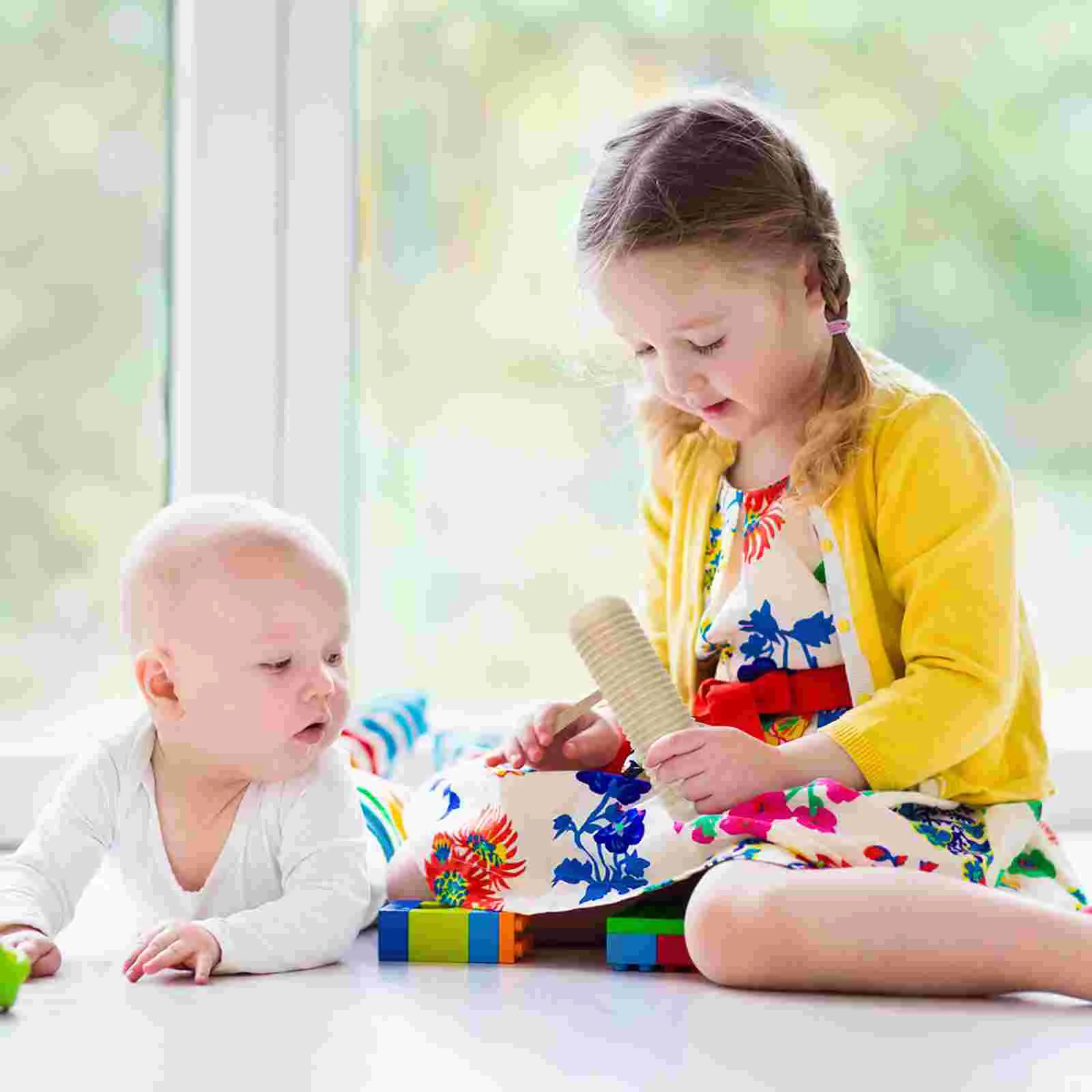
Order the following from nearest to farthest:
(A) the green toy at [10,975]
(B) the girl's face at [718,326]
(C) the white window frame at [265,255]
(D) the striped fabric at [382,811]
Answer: (A) the green toy at [10,975] → (B) the girl's face at [718,326] → (D) the striped fabric at [382,811] → (C) the white window frame at [265,255]

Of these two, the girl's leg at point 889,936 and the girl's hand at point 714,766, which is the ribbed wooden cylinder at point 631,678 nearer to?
the girl's hand at point 714,766

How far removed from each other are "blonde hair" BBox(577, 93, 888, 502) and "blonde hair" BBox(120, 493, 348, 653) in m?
0.30

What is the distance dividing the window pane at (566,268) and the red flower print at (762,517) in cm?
57

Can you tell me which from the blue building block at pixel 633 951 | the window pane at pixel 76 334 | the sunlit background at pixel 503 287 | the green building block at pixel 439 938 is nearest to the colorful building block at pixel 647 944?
the blue building block at pixel 633 951

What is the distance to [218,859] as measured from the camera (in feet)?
3.44

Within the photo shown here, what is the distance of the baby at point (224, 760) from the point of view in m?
1.03

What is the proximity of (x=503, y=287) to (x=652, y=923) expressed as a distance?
3.04ft

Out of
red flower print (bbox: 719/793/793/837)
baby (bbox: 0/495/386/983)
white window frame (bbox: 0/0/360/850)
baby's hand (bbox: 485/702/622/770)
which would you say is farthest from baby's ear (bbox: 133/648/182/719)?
white window frame (bbox: 0/0/360/850)

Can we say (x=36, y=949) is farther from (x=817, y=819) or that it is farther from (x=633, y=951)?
(x=817, y=819)

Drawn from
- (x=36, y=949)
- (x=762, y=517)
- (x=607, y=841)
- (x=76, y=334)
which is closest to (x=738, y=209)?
(x=762, y=517)

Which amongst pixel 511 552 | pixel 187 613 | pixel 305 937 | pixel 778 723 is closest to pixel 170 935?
pixel 305 937

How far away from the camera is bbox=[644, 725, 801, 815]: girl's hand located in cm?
100

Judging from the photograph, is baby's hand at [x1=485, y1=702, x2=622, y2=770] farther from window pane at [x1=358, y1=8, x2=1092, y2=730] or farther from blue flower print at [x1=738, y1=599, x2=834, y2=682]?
window pane at [x1=358, y1=8, x2=1092, y2=730]

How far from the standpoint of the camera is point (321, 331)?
5.58 ft
